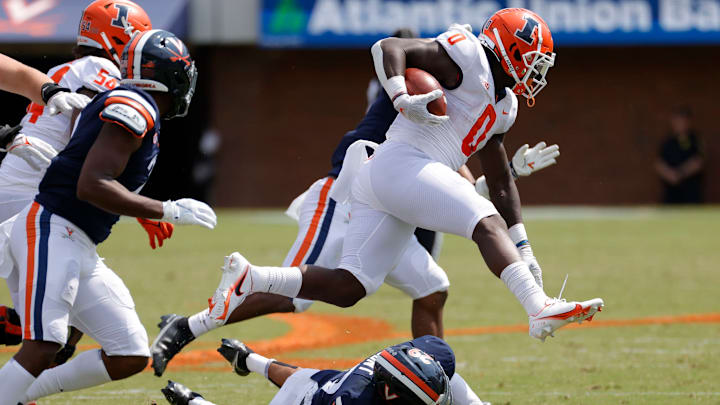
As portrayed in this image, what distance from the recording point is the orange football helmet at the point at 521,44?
15.9 ft

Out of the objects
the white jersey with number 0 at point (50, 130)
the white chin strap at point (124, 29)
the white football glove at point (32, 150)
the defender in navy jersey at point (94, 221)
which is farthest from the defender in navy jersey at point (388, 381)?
the white chin strap at point (124, 29)

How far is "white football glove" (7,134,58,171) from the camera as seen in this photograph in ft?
15.8

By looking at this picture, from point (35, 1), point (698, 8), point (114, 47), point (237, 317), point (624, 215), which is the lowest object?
point (624, 215)

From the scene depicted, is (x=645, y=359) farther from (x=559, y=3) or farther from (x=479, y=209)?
(x=559, y=3)

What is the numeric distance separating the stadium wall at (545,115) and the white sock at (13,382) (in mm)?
17280

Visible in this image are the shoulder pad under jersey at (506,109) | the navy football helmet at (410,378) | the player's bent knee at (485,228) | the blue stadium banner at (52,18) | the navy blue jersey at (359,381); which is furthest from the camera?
the blue stadium banner at (52,18)

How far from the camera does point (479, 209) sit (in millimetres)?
4523

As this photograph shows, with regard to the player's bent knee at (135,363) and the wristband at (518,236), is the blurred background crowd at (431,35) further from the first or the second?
the player's bent knee at (135,363)

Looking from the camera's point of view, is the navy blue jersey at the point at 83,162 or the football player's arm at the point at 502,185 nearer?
the navy blue jersey at the point at 83,162

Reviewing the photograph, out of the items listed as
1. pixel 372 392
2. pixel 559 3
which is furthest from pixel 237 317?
pixel 559 3

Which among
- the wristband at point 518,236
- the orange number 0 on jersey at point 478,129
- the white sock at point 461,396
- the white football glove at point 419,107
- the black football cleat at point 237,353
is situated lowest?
the black football cleat at point 237,353

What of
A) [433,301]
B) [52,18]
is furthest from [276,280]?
[52,18]

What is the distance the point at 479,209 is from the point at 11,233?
6.48 feet

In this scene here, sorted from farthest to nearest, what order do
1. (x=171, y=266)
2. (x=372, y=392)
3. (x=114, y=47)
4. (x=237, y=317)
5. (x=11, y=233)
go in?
(x=171, y=266), (x=237, y=317), (x=114, y=47), (x=11, y=233), (x=372, y=392)
